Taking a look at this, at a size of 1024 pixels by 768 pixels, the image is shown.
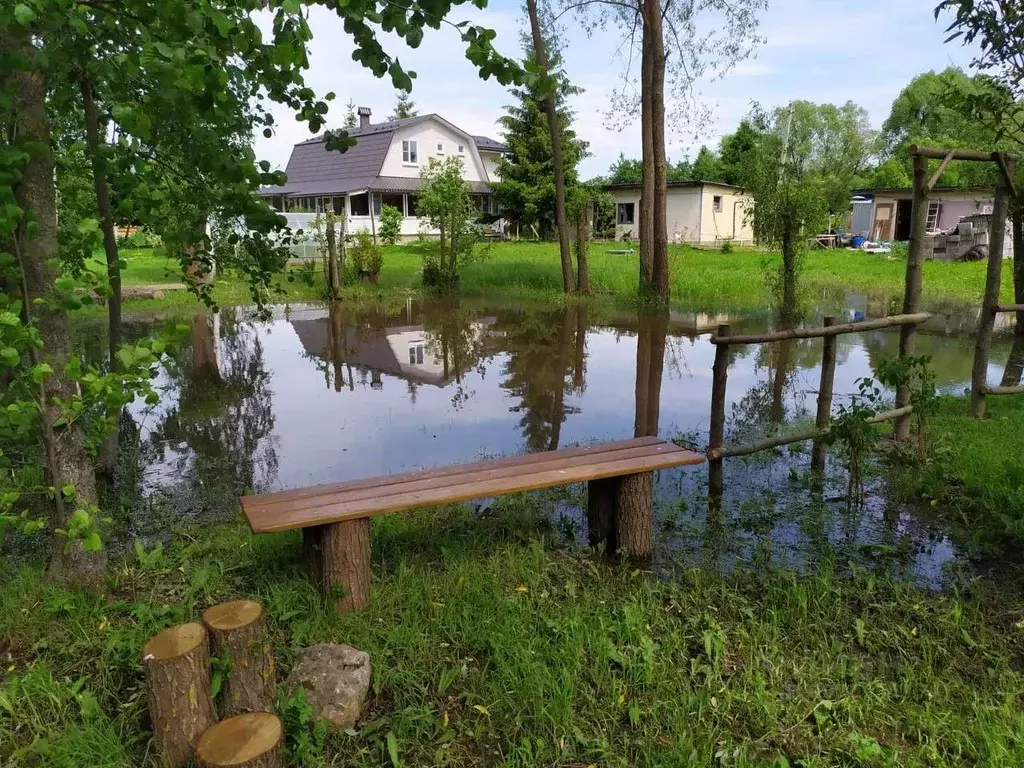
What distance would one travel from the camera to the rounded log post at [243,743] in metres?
2.15

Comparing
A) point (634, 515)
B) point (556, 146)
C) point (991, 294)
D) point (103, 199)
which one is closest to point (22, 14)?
point (103, 199)

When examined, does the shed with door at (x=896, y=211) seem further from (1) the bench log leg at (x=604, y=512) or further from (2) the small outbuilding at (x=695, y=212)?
(1) the bench log leg at (x=604, y=512)

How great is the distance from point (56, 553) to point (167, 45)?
2419mm

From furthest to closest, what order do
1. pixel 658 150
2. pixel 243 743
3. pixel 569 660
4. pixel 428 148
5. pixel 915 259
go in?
1. pixel 428 148
2. pixel 658 150
3. pixel 915 259
4. pixel 569 660
5. pixel 243 743

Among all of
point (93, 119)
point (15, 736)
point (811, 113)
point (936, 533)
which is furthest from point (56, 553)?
point (811, 113)

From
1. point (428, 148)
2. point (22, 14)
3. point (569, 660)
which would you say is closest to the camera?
point (22, 14)

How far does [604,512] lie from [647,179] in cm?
1272

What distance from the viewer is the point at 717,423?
203 inches

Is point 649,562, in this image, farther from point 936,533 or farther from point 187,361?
point 187,361

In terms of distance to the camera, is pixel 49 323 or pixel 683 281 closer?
pixel 49 323

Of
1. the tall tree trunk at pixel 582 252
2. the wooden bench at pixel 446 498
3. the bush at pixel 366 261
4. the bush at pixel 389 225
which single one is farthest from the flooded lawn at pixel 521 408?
the bush at pixel 389 225

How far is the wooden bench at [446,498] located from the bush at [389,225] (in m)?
28.3

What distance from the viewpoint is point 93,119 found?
15.4 ft

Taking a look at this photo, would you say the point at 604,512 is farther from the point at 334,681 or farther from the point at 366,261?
the point at 366,261
